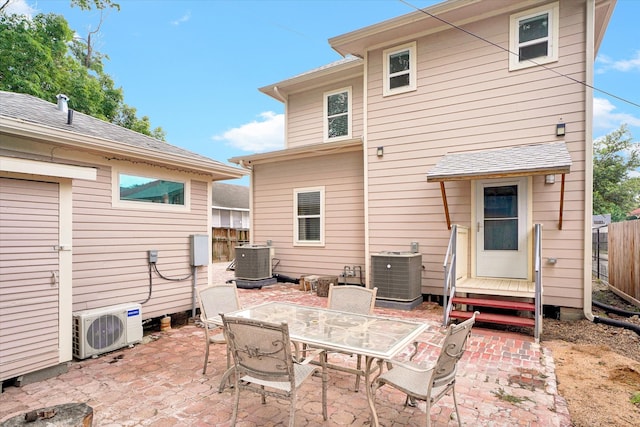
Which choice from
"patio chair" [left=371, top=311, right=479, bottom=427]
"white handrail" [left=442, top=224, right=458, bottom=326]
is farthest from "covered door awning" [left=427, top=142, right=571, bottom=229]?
"patio chair" [left=371, top=311, right=479, bottom=427]

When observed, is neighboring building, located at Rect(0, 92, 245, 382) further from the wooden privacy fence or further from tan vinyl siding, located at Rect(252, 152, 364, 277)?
the wooden privacy fence

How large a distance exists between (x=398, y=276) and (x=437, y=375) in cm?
414

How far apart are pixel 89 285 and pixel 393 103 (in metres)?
6.45

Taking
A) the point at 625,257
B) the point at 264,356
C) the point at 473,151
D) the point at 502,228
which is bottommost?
the point at 264,356

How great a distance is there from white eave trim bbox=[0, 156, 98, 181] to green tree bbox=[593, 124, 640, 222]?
971 inches

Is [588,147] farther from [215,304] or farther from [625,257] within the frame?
[215,304]

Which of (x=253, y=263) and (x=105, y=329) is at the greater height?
(x=253, y=263)

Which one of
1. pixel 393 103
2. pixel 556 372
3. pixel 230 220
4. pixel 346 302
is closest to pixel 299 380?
pixel 346 302

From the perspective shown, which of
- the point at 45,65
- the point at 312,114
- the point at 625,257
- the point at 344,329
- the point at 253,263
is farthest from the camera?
the point at 45,65

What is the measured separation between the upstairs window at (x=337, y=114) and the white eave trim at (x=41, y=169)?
6694 millimetres

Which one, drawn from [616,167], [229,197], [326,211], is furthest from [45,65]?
[616,167]

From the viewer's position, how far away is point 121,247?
193 inches

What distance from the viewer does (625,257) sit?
6789 millimetres

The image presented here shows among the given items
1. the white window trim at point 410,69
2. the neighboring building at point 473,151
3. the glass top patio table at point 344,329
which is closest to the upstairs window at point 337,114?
the neighboring building at point 473,151
